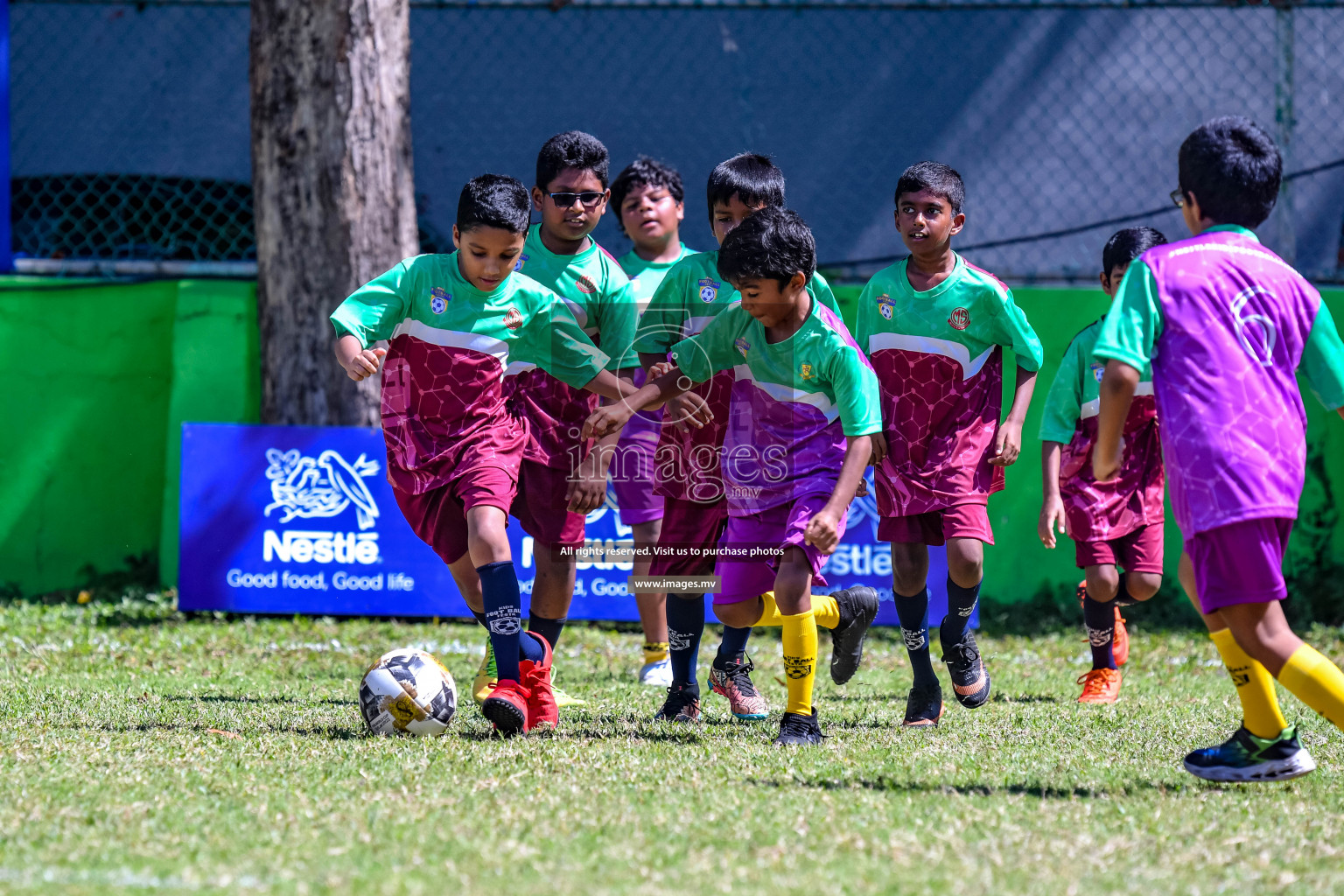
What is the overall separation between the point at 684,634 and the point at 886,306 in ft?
4.42

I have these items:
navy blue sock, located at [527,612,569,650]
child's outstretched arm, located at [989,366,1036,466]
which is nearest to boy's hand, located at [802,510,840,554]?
child's outstretched arm, located at [989,366,1036,466]

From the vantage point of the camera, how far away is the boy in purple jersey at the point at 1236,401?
129 inches

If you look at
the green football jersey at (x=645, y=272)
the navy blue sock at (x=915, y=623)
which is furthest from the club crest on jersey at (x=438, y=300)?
the navy blue sock at (x=915, y=623)

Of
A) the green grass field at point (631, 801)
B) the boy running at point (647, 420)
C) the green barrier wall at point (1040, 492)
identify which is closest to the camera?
the green grass field at point (631, 801)

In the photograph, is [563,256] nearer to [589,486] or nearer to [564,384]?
[564,384]

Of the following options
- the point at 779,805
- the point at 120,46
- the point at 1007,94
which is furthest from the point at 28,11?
the point at 779,805

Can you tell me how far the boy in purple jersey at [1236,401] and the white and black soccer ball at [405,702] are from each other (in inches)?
82.1

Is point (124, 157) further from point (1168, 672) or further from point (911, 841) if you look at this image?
point (911, 841)

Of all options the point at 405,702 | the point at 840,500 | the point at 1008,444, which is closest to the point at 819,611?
the point at 840,500

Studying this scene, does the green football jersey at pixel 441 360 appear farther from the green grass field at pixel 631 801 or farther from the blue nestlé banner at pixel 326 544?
the blue nestlé banner at pixel 326 544

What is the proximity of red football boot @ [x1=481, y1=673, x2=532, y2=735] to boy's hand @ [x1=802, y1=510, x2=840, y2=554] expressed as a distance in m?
1.03

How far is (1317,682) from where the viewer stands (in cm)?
326

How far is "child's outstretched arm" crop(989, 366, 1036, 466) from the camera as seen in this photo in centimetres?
458

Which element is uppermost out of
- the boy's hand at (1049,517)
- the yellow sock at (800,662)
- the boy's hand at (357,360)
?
the boy's hand at (357,360)
